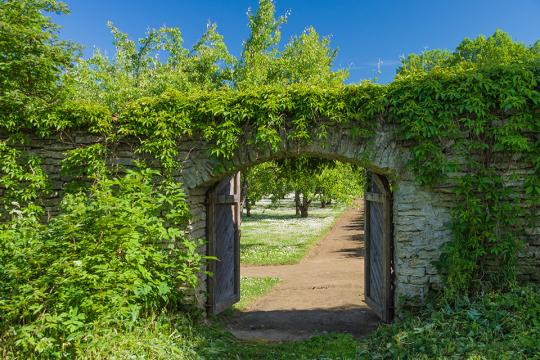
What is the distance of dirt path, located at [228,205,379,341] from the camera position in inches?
272

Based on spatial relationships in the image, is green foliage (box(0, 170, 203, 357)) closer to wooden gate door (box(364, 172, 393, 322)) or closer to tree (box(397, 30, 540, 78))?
wooden gate door (box(364, 172, 393, 322))

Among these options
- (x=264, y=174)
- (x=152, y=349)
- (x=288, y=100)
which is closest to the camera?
(x=152, y=349)

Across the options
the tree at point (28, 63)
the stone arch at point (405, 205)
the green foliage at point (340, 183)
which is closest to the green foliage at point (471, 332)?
the stone arch at point (405, 205)

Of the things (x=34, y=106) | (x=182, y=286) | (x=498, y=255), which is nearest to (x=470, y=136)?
(x=498, y=255)

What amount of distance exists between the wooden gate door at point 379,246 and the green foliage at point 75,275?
284 cm

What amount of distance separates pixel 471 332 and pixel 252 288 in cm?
582

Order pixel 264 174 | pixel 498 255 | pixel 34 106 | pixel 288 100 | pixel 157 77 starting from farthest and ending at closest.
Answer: pixel 264 174 → pixel 157 77 → pixel 34 106 → pixel 288 100 → pixel 498 255

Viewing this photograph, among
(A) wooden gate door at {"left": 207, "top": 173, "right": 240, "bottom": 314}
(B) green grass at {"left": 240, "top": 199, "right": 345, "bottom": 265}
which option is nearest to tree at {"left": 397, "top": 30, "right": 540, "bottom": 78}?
(B) green grass at {"left": 240, "top": 199, "right": 345, "bottom": 265}

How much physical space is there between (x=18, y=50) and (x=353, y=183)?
52.6ft

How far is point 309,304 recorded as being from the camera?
8.52m

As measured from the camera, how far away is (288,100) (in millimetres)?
5969

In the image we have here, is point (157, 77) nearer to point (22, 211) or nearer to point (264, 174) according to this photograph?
point (264, 174)

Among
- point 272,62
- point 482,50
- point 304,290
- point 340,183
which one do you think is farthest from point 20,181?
point 482,50

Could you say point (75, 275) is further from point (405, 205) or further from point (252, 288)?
point (252, 288)
